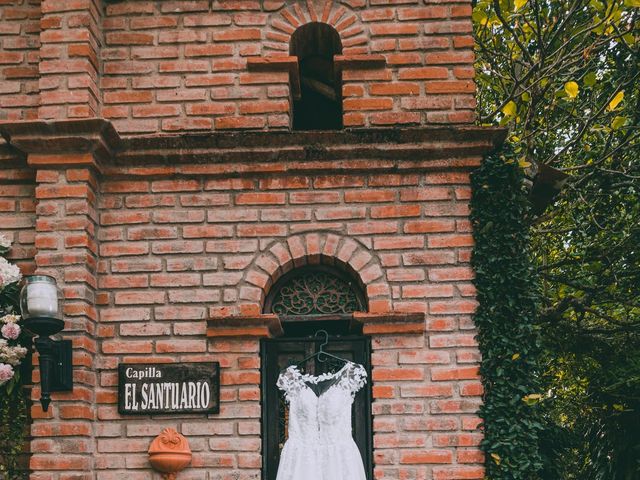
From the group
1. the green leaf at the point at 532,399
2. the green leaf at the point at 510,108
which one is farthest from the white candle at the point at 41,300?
the green leaf at the point at 510,108

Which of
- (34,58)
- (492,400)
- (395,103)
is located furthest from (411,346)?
(34,58)

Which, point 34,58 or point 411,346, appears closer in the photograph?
point 411,346

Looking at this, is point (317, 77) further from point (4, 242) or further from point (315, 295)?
point (4, 242)

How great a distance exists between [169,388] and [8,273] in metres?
1.26

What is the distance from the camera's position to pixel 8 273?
5.39m

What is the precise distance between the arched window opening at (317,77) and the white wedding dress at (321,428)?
2.12 meters

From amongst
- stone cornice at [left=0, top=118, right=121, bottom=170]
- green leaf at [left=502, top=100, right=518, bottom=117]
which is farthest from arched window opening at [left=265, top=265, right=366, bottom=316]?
green leaf at [left=502, top=100, right=518, bottom=117]

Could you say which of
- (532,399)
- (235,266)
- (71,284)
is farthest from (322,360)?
(71,284)

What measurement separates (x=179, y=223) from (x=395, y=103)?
168 centimetres

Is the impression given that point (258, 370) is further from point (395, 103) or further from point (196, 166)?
point (395, 103)

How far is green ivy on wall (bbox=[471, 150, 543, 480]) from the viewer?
5.29 m

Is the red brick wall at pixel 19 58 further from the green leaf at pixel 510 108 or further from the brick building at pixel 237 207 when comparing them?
the green leaf at pixel 510 108

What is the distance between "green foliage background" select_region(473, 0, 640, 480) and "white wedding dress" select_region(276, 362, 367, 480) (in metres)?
2.09

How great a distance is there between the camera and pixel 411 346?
5.47 m
